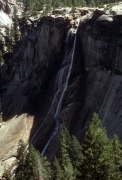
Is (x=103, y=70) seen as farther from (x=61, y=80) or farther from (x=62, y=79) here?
(x=61, y=80)

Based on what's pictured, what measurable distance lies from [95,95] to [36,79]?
2187cm

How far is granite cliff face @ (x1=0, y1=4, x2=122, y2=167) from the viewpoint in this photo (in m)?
39.9

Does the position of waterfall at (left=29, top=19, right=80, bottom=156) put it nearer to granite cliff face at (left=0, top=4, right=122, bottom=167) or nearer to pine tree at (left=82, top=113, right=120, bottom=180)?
granite cliff face at (left=0, top=4, right=122, bottom=167)

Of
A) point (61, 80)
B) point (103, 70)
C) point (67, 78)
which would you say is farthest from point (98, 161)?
point (61, 80)

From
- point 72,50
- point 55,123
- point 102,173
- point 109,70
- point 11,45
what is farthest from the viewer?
point 11,45

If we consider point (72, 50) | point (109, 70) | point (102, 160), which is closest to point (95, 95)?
point (109, 70)

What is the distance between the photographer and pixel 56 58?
184ft

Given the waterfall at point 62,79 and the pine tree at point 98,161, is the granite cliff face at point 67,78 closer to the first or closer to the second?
the waterfall at point 62,79

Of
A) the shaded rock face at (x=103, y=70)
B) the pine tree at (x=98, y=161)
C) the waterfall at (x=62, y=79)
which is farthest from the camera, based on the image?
the waterfall at (x=62, y=79)

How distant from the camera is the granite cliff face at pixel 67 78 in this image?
1572 inches

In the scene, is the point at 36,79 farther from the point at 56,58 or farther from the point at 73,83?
the point at 73,83

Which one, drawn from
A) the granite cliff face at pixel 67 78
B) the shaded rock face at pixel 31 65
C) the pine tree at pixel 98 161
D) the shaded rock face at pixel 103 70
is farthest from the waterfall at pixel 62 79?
the pine tree at pixel 98 161

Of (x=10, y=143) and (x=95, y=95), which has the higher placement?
(x=95, y=95)

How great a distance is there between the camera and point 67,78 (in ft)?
160
